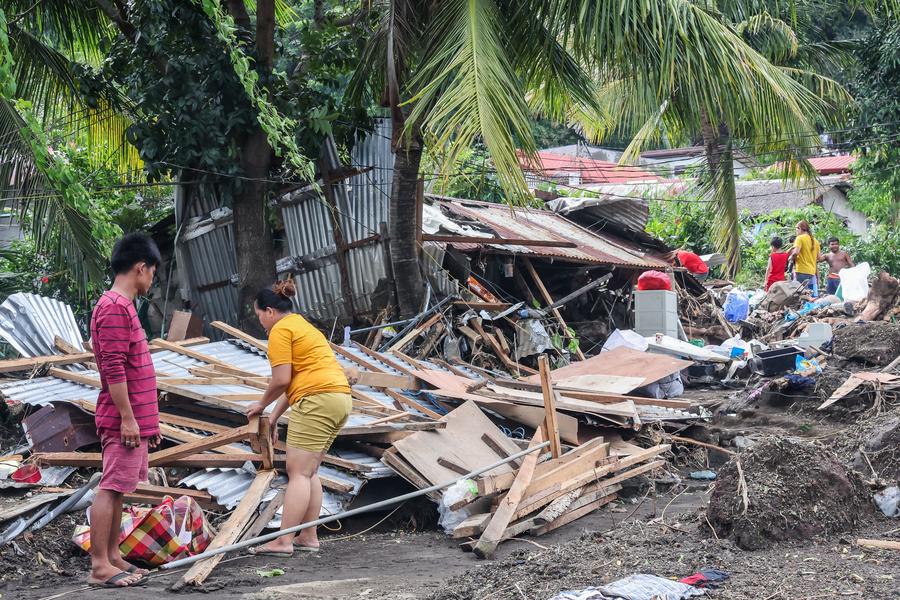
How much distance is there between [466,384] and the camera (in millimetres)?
8836

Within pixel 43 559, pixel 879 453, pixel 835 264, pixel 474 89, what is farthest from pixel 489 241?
pixel 835 264

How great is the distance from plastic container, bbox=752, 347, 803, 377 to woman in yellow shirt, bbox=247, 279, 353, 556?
318 inches

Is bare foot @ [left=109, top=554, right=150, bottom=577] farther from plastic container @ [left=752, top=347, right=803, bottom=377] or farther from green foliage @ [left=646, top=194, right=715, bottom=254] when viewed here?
green foliage @ [left=646, top=194, right=715, bottom=254]

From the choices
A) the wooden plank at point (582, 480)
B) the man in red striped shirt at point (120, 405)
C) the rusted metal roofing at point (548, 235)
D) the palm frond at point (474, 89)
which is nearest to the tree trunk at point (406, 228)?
the rusted metal roofing at point (548, 235)

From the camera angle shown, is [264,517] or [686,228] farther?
[686,228]

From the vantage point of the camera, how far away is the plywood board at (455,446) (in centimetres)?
647

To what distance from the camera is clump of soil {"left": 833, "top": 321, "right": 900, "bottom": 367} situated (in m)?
11.8

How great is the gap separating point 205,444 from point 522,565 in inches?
84.6

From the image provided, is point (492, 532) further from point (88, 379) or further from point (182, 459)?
point (88, 379)

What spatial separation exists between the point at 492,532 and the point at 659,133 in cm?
1290

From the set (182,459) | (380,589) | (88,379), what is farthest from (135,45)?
(380,589)

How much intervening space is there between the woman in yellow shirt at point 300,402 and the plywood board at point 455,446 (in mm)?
1008

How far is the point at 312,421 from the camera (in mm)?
5496

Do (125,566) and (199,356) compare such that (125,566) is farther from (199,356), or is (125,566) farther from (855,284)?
(855,284)
